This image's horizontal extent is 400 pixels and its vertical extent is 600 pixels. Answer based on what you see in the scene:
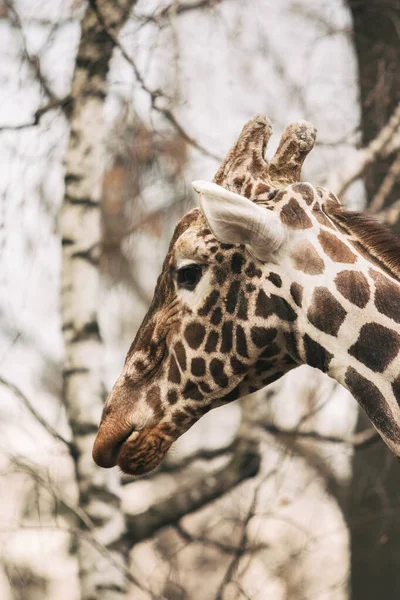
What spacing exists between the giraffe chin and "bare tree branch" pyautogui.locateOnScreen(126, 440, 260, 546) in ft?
10.3

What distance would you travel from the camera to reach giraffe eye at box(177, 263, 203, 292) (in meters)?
2.80

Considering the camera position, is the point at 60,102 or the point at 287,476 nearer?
the point at 60,102

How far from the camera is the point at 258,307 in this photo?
2.69 m

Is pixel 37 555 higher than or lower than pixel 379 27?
lower

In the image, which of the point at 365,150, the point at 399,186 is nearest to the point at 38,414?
the point at 365,150

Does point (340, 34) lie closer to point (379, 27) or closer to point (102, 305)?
point (379, 27)

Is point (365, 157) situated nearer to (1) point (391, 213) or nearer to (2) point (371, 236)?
(1) point (391, 213)

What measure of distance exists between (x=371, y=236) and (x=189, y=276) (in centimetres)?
58

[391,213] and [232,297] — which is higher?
[232,297]

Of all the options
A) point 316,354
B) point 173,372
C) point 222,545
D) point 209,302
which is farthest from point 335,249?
point 222,545

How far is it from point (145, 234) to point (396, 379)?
4327mm

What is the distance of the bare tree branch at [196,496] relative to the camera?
6.13 m

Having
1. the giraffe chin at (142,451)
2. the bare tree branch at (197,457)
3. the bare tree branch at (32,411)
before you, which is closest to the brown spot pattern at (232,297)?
the giraffe chin at (142,451)

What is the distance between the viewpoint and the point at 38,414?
5.73m
